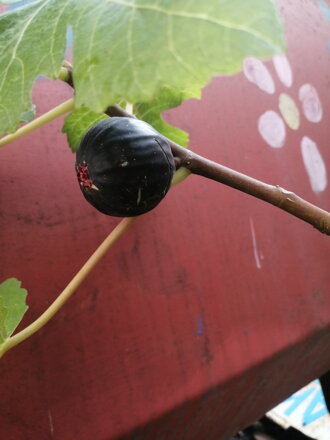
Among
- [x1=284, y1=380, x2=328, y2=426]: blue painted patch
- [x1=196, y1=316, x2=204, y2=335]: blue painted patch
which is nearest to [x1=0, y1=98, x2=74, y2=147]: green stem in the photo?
[x1=196, y1=316, x2=204, y2=335]: blue painted patch

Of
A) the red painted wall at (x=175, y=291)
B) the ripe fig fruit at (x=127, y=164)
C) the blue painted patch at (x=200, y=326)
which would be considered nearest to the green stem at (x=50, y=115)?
the ripe fig fruit at (x=127, y=164)

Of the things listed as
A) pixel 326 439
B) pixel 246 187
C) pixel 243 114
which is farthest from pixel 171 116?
pixel 326 439

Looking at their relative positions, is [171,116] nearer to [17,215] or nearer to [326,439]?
[17,215]

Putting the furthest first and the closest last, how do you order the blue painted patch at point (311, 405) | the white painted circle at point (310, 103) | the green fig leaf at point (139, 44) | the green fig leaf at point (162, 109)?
the blue painted patch at point (311, 405) < the white painted circle at point (310, 103) < the green fig leaf at point (162, 109) < the green fig leaf at point (139, 44)

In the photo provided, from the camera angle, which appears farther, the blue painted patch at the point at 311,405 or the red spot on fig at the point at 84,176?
the blue painted patch at the point at 311,405

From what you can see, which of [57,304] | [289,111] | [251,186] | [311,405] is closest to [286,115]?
[289,111]

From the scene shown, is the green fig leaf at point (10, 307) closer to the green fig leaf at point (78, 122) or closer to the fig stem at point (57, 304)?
the fig stem at point (57, 304)

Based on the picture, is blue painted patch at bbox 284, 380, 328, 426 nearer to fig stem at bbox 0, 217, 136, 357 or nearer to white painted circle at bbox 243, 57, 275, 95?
white painted circle at bbox 243, 57, 275, 95
